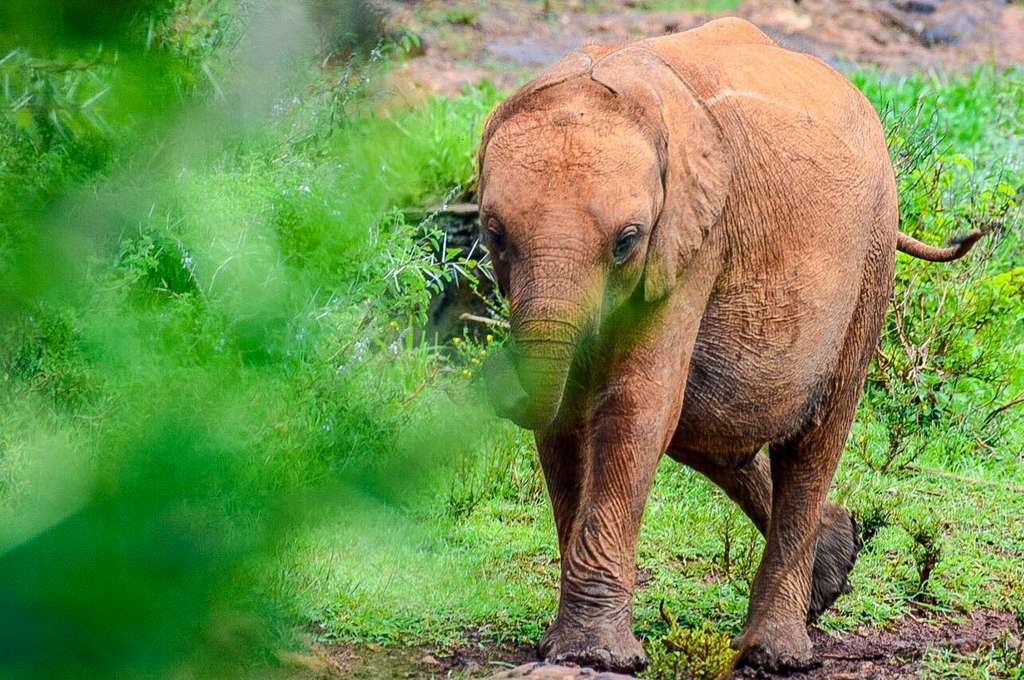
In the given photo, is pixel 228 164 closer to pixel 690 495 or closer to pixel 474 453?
pixel 474 453

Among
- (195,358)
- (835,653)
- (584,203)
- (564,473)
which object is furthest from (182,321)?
(835,653)

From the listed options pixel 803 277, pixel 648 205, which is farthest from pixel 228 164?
pixel 803 277

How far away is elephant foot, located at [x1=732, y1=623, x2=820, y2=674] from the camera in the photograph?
444cm

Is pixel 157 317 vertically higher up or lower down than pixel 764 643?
higher up

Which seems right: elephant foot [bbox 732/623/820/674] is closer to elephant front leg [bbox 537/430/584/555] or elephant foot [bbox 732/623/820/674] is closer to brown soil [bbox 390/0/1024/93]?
elephant front leg [bbox 537/430/584/555]

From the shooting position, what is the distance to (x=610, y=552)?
12.9ft

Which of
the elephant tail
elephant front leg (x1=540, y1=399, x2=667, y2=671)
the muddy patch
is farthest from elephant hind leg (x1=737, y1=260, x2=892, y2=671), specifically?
elephant front leg (x1=540, y1=399, x2=667, y2=671)

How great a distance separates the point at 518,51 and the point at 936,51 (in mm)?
3245

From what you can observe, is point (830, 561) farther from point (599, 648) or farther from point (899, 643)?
point (599, 648)

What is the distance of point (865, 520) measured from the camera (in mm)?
5191

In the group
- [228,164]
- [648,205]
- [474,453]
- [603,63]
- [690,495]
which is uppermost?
[228,164]

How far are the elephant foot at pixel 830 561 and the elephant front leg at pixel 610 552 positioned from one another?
102 centimetres

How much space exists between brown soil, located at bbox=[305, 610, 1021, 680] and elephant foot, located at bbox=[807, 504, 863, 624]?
0.32 ft

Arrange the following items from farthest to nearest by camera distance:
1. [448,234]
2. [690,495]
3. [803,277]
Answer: [448,234], [690,495], [803,277]
